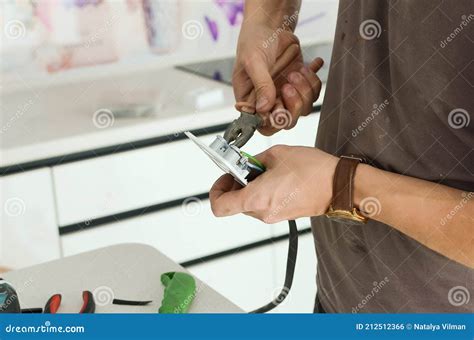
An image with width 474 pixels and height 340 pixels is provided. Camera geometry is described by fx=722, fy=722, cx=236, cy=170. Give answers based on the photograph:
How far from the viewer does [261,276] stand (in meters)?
2.31

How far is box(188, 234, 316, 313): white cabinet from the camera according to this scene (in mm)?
2239

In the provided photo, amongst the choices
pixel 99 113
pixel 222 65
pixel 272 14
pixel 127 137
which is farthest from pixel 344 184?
pixel 222 65

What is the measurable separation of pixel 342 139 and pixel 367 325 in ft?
1.19

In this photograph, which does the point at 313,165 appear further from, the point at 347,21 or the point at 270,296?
the point at 270,296

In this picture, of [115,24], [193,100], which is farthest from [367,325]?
[115,24]

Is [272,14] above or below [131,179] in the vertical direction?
above

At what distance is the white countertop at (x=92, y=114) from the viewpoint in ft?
6.18

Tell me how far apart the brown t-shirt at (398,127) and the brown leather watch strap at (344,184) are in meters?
0.11

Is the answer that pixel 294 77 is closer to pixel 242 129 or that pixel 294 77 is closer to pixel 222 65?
pixel 242 129

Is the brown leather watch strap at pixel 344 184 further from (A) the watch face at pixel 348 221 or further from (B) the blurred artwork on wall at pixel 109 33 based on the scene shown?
(B) the blurred artwork on wall at pixel 109 33

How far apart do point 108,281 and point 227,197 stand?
36cm

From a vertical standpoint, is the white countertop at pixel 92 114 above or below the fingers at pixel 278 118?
below

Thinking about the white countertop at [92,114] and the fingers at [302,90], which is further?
the white countertop at [92,114]

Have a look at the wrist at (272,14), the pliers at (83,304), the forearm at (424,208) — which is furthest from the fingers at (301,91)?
the pliers at (83,304)
